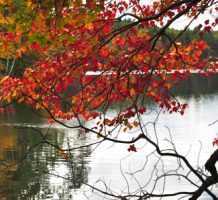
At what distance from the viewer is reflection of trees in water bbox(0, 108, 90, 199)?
641 inches

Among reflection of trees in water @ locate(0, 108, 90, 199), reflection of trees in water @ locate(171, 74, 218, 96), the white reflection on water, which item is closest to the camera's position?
reflection of trees in water @ locate(0, 108, 90, 199)

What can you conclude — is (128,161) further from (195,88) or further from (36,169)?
(195,88)

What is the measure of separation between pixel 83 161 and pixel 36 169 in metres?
2.21

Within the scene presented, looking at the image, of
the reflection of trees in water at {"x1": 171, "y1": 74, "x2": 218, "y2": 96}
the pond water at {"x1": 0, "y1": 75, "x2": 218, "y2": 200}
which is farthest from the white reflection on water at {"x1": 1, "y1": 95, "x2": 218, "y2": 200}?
the reflection of trees in water at {"x1": 171, "y1": 74, "x2": 218, "y2": 96}

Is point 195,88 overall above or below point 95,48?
above

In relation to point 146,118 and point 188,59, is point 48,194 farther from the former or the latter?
point 146,118

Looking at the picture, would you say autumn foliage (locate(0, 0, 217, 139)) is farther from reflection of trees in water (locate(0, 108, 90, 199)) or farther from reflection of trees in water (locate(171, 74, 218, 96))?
reflection of trees in water (locate(171, 74, 218, 96))

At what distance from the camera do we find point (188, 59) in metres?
11.1

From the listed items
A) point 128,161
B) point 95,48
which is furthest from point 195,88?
point 95,48

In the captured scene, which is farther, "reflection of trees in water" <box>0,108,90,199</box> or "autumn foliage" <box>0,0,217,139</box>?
"reflection of trees in water" <box>0,108,90,199</box>

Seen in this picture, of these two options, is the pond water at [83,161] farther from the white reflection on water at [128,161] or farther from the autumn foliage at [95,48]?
the autumn foliage at [95,48]

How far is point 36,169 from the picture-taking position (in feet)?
64.1

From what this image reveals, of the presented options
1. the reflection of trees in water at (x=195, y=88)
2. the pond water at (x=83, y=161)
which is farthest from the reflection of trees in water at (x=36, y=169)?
the reflection of trees in water at (x=195, y=88)

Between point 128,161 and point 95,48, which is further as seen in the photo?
point 128,161
